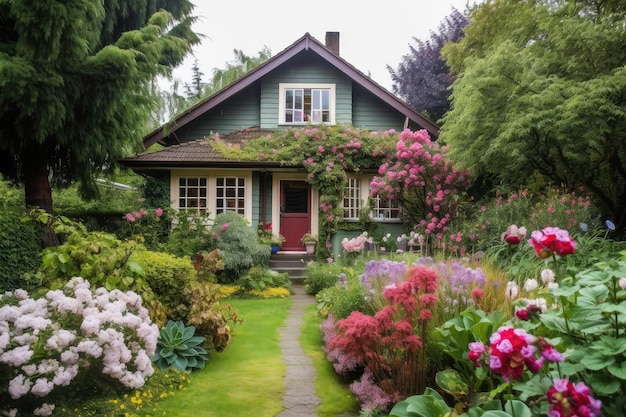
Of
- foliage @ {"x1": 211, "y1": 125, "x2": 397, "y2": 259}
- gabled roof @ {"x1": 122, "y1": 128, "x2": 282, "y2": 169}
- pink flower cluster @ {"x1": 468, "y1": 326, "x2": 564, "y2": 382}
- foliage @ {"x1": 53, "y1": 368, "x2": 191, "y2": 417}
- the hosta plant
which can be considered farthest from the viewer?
foliage @ {"x1": 211, "y1": 125, "x2": 397, "y2": 259}

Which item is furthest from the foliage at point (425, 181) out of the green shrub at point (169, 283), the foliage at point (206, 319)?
the green shrub at point (169, 283)

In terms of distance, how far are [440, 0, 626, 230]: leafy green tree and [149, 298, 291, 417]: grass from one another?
5200 millimetres

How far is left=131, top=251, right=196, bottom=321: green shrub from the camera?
5.32 metres

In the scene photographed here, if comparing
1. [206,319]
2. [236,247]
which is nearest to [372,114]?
[236,247]

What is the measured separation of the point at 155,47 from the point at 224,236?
473 centimetres

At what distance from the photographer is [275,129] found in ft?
45.7

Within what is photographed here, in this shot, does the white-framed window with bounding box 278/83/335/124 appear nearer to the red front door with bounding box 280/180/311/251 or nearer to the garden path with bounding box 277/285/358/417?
the red front door with bounding box 280/180/311/251

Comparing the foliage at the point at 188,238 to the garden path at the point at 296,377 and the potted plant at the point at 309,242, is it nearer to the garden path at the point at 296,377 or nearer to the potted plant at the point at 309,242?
the potted plant at the point at 309,242

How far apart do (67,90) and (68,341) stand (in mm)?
5368

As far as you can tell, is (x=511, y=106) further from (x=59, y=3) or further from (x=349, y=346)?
(x=59, y=3)

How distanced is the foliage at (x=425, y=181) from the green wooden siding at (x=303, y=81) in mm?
→ 3377

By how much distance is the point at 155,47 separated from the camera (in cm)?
763

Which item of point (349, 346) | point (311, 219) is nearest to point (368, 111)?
point (311, 219)

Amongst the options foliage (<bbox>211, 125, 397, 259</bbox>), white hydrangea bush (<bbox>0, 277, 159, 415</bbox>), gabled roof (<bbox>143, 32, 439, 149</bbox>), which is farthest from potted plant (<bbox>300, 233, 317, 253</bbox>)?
white hydrangea bush (<bbox>0, 277, 159, 415</bbox>)
